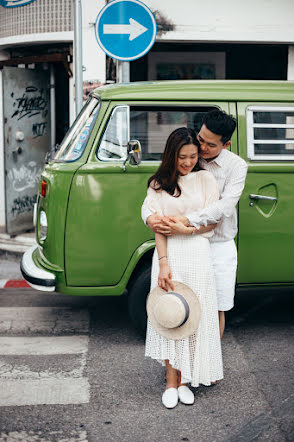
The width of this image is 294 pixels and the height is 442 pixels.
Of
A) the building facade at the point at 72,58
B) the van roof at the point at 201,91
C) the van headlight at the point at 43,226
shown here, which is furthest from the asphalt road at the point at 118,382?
the building facade at the point at 72,58

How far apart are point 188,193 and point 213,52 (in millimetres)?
6269

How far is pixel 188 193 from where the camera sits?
398cm

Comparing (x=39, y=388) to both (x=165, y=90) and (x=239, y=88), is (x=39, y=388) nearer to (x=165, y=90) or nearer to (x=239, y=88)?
(x=165, y=90)

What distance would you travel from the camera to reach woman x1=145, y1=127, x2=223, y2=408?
12.9 feet

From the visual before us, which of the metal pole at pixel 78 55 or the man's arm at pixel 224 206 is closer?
the man's arm at pixel 224 206

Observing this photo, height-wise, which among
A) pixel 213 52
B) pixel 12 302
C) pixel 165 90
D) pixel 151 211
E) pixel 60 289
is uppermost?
pixel 213 52

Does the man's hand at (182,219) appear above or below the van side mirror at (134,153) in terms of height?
below

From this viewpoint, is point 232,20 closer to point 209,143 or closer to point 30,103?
point 30,103

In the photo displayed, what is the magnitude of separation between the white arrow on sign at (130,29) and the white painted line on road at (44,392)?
3.88 meters

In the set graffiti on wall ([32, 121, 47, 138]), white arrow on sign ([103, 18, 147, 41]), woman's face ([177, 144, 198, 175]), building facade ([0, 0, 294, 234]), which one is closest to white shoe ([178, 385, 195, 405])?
woman's face ([177, 144, 198, 175])

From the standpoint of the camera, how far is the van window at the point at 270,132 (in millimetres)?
5020

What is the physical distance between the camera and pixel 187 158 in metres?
3.90

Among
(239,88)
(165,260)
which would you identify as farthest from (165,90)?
(165,260)

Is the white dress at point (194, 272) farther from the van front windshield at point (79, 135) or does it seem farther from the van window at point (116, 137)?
the van front windshield at point (79, 135)
